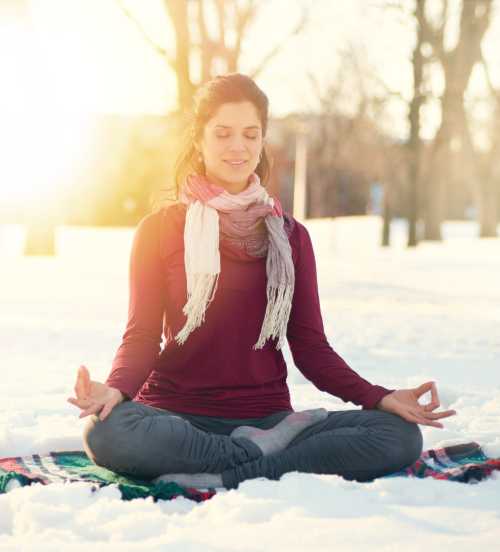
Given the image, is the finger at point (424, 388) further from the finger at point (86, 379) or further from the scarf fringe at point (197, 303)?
the finger at point (86, 379)

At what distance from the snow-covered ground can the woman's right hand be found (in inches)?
10.0

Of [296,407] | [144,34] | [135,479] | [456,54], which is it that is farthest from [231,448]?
[456,54]

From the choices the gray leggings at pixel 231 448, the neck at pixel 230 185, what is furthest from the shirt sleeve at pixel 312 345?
the neck at pixel 230 185

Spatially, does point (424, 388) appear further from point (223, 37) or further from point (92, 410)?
point (223, 37)

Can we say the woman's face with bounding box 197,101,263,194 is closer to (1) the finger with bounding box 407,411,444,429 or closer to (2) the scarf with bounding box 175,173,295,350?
(2) the scarf with bounding box 175,173,295,350

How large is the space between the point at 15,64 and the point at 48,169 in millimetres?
1877

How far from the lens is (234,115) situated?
357 cm

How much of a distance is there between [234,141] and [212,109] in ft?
0.51

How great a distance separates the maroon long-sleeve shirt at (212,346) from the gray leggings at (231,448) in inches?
5.8

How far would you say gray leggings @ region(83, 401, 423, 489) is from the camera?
3.21m

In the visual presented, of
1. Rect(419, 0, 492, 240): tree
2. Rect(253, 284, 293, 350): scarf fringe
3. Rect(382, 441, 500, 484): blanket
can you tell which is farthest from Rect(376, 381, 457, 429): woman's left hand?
Rect(419, 0, 492, 240): tree

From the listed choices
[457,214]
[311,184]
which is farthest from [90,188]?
[457,214]

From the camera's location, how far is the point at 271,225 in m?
3.60

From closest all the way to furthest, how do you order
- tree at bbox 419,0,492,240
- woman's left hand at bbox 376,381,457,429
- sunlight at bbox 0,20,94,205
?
woman's left hand at bbox 376,381,457,429 < sunlight at bbox 0,20,94,205 < tree at bbox 419,0,492,240
